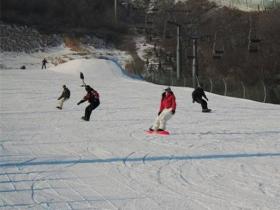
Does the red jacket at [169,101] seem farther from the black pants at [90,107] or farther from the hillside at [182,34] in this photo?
the hillside at [182,34]

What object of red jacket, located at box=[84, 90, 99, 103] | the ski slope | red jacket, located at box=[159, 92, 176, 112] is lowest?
the ski slope

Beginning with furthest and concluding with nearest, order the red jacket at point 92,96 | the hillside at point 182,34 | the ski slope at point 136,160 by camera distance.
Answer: the hillside at point 182,34, the red jacket at point 92,96, the ski slope at point 136,160

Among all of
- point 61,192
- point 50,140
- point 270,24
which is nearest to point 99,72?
point 270,24

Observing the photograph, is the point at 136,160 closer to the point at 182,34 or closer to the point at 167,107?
the point at 167,107

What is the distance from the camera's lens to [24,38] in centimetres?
8631

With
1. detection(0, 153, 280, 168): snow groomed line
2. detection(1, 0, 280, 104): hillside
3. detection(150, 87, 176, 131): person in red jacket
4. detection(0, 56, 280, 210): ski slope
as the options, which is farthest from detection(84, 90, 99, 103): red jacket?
detection(1, 0, 280, 104): hillside

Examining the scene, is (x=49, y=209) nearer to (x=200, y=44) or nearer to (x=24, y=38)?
(x=200, y=44)

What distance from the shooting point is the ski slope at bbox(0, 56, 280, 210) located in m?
8.09

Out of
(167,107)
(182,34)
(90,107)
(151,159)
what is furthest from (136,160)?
(182,34)

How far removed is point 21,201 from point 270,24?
6051 cm

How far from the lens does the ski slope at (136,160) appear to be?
8.09 metres

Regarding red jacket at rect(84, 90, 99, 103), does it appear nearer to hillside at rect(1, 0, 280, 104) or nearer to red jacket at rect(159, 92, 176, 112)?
red jacket at rect(159, 92, 176, 112)

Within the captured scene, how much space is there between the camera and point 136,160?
11.5 meters

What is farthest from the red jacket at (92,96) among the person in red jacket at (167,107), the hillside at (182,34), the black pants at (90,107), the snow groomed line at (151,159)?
the hillside at (182,34)
